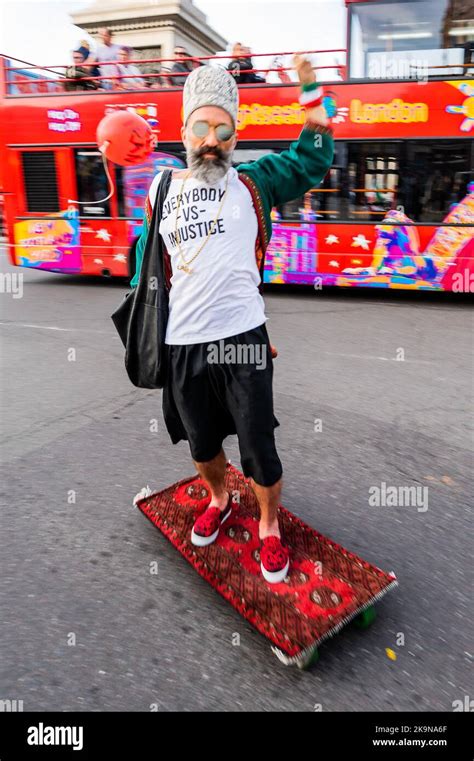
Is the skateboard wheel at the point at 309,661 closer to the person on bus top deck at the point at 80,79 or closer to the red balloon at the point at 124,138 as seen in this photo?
the red balloon at the point at 124,138

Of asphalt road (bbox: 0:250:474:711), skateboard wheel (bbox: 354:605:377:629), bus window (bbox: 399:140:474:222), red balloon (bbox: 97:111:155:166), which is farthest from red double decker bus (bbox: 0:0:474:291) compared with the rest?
skateboard wheel (bbox: 354:605:377:629)

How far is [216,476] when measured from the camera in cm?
280

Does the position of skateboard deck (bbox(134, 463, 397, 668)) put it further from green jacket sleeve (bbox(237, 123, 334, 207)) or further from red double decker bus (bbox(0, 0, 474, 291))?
red double decker bus (bbox(0, 0, 474, 291))

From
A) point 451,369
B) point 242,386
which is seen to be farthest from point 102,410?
point 451,369

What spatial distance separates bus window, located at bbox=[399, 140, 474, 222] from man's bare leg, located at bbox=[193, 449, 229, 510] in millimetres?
7121

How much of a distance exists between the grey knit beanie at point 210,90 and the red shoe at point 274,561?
1.76 metres

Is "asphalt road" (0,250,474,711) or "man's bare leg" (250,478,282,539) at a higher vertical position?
"man's bare leg" (250,478,282,539)

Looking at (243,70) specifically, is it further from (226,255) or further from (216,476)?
(216,476)

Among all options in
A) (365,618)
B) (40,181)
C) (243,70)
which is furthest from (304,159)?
(40,181)

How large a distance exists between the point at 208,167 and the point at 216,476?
4.57ft

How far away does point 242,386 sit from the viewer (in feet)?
7.64

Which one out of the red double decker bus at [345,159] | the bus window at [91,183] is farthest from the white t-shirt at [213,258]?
the bus window at [91,183]

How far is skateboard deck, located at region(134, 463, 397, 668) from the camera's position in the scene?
2.13 meters
